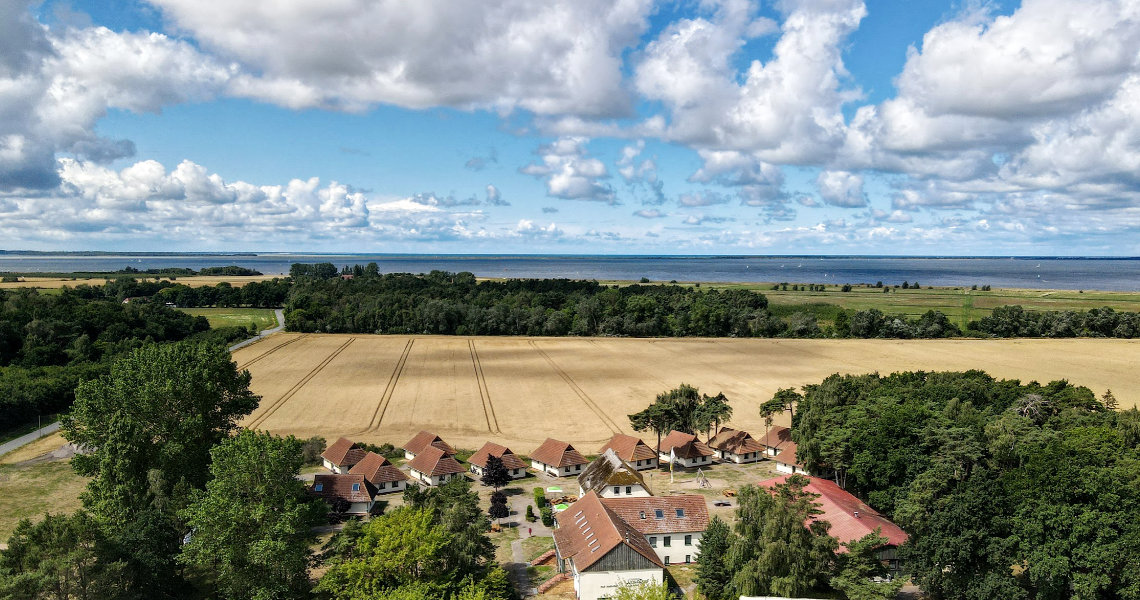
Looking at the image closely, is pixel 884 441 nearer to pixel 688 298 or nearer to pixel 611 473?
pixel 611 473

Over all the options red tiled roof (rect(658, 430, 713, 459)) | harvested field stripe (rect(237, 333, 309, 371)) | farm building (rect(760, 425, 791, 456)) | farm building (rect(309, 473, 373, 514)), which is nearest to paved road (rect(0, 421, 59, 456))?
harvested field stripe (rect(237, 333, 309, 371))

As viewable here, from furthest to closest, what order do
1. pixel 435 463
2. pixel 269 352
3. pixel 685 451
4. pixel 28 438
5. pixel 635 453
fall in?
pixel 269 352 → pixel 28 438 → pixel 685 451 → pixel 635 453 → pixel 435 463

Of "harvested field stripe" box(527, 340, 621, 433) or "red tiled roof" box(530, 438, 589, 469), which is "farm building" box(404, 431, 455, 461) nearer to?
"red tiled roof" box(530, 438, 589, 469)

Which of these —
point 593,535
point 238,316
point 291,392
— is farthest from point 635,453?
point 238,316

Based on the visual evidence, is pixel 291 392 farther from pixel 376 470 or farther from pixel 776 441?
pixel 776 441

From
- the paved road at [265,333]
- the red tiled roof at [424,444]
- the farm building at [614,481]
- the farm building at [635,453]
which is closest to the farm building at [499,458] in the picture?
the red tiled roof at [424,444]

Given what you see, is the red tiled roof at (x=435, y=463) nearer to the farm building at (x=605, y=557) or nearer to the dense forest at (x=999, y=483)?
the farm building at (x=605, y=557)

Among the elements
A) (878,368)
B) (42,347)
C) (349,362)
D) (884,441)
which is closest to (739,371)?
(878,368)
